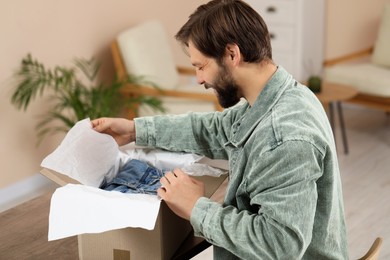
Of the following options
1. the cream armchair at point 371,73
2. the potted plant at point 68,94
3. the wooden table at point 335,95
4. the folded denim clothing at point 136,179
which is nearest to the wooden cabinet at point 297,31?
the cream armchair at point 371,73

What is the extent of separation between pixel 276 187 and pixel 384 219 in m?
2.52

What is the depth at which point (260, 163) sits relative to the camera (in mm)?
1411

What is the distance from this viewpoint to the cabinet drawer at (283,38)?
5.58 metres

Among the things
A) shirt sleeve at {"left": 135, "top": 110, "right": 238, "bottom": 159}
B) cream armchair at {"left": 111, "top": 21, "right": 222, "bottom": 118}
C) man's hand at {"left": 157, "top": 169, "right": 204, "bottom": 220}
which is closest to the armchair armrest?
cream armchair at {"left": 111, "top": 21, "right": 222, "bottom": 118}

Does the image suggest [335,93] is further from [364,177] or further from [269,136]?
[269,136]

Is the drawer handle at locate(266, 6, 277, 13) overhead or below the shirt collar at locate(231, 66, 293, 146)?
below

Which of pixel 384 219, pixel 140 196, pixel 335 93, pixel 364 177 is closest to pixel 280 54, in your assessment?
pixel 335 93

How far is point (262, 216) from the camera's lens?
138 centimetres

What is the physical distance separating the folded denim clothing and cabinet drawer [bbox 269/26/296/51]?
3.95 metres

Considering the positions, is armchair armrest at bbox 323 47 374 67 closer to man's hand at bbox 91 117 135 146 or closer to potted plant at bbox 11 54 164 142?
potted plant at bbox 11 54 164 142

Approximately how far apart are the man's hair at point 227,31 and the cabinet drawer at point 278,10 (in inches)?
161

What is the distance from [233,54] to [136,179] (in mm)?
439

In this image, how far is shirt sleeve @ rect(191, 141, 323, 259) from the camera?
1.36m

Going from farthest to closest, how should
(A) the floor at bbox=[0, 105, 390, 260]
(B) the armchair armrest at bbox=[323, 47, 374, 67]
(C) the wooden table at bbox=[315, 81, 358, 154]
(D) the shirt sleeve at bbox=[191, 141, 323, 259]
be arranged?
(B) the armchair armrest at bbox=[323, 47, 374, 67]
(C) the wooden table at bbox=[315, 81, 358, 154]
(A) the floor at bbox=[0, 105, 390, 260]
(D) the shirt sleeve at bbox=[191, 141, 323, 259]
